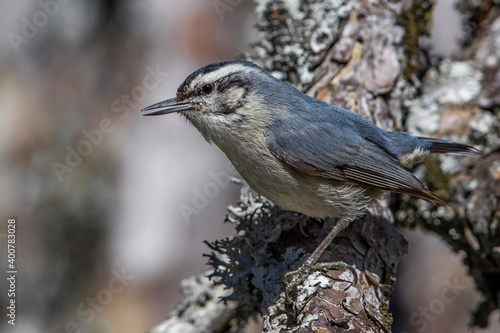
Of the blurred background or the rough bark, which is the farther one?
the blurred background

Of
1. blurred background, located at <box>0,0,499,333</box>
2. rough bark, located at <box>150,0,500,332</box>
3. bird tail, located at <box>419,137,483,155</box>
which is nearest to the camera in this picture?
rough bark, located at <box>150,0,500,332</box>

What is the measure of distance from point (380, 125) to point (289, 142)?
758 mm

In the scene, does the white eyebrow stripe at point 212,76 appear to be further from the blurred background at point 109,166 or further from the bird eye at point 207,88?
the blurred background at point 109,166

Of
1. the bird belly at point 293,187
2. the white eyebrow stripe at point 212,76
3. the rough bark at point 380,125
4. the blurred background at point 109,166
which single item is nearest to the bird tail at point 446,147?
the rough bark at point 380,125

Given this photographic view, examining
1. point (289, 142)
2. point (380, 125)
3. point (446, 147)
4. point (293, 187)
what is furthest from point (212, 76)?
point (446, 147)

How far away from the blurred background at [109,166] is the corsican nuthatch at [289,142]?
132 centimetres

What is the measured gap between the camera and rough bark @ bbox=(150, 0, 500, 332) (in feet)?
7.54

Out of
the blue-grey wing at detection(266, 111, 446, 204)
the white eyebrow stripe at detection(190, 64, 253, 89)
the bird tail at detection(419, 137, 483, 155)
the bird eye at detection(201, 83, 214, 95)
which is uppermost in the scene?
the white eyebrow stripe at detection(190, 64, 253, 89)

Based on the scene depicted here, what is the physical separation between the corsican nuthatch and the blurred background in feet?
4.32

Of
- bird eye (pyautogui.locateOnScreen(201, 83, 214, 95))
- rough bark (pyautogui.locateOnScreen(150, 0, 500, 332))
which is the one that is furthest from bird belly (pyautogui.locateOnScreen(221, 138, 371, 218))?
bird eye (pyautogui.locateOnScreen(201, 83, 214, 95))

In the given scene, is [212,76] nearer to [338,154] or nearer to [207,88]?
[207,88]

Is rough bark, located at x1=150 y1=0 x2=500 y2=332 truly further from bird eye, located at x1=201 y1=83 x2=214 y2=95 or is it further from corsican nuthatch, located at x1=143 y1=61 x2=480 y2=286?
bird eye, located at x1=201 y1=83 x2=214 y2=95

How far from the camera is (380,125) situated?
2.84m

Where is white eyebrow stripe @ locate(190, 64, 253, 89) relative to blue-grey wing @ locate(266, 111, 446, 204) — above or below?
above
